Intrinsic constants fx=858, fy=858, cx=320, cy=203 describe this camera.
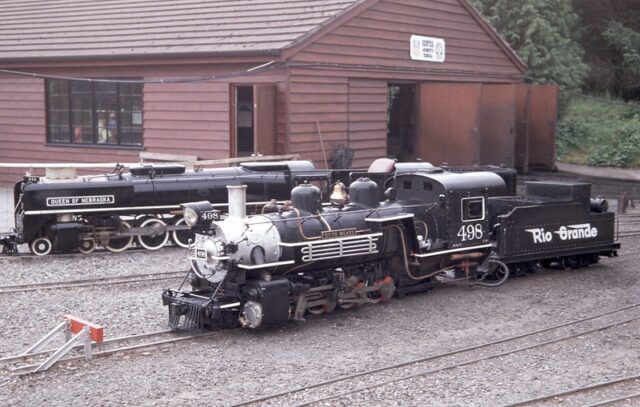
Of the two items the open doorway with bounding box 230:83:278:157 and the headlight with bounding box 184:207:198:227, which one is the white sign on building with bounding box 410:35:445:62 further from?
the headlight with bounding box 184:207:198:227

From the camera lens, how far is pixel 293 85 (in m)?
19.7

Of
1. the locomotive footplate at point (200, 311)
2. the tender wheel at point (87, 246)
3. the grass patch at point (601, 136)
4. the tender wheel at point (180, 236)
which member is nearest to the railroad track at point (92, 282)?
the tender wheel at point (87, 246)

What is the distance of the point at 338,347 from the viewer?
33.1 feet

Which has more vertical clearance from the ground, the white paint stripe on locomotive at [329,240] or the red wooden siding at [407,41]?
the red wooden siding at [407,41]

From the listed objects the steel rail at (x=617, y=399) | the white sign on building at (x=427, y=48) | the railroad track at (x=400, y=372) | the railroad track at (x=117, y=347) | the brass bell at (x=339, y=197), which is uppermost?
the white sign on building at (x=427, y=48)

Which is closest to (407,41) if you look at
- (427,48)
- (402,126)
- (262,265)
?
(427,48)

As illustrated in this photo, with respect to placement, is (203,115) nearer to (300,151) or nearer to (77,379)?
(300,151)

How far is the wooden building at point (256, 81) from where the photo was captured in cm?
2002

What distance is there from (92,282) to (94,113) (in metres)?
10.7

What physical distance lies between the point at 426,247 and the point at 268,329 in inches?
114

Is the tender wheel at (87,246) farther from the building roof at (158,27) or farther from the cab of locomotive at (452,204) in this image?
the building roof at (158,27)

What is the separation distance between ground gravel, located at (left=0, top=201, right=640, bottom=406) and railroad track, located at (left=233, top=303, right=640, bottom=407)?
3.8 inches

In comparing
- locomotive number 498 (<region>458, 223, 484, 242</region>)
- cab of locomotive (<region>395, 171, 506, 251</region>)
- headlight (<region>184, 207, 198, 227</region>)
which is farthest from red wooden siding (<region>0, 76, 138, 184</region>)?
locomotive number 498 (<region>458, 223, 484, 242</region>)

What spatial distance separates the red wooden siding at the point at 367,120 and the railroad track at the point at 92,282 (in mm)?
8863
